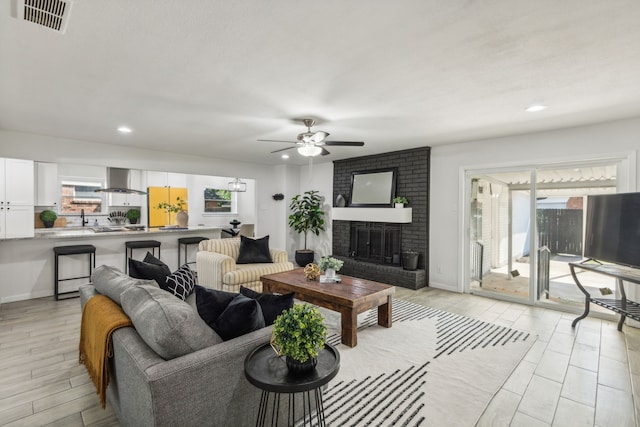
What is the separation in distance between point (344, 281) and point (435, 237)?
2332 millimetres

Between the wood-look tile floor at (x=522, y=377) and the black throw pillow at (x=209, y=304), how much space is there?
3.20 feet

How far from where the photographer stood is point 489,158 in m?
4.55

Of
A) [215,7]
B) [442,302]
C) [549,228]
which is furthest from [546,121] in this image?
[215,7]

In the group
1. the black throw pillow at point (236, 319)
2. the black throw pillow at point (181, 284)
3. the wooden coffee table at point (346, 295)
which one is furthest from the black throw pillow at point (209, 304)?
the wooden coffee table at point (346, 295)

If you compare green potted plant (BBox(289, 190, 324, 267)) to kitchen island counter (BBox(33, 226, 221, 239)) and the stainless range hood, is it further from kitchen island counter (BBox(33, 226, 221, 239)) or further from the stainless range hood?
the stainless range hood

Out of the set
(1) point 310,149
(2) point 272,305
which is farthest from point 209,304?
(1) point 310,149

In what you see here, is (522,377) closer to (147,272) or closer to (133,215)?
(147,272)

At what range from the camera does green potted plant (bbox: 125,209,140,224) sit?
7406 millimetres

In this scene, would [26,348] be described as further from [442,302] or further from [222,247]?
[442,302]

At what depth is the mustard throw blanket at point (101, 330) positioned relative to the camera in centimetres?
169

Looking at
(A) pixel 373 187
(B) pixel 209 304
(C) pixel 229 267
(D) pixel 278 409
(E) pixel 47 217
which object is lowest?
(D) pixel 278 409

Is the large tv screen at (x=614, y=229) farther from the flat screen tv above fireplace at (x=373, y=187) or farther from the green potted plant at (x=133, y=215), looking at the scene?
the green potted plant at (x=133, y=215)

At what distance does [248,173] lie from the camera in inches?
274

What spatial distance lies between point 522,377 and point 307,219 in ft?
16.0
